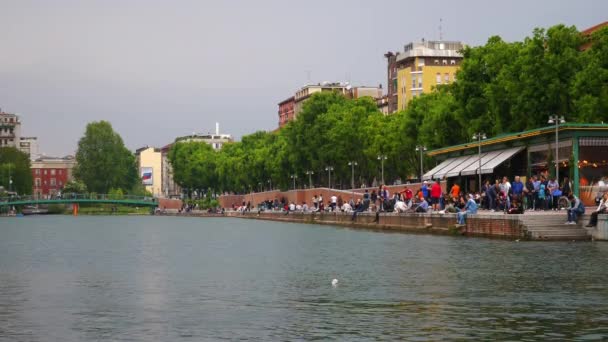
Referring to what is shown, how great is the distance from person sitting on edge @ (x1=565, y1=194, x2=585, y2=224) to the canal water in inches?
93.0

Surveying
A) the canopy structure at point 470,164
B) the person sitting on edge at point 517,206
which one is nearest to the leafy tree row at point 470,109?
the canopy structure at point 470,164

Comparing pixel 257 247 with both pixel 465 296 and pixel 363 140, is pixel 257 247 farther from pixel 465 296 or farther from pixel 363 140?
pixel 363 140

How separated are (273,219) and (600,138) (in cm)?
7891

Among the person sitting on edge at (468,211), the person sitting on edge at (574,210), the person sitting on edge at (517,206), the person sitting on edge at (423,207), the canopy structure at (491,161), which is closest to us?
the person sitting on edge at (574,210)

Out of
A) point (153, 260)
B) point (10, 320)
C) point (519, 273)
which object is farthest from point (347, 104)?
point (10, 320)

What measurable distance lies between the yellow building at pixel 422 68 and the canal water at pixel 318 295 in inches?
4761

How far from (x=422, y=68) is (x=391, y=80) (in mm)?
12695

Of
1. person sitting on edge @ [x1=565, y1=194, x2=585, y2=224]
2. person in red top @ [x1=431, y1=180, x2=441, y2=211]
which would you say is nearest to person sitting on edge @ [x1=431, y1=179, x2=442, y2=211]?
person in red top @ [x1=431, y1=180, x2=441, y2=211]

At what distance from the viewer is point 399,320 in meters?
23.5

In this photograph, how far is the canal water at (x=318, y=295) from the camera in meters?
22.4

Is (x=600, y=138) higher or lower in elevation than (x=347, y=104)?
lower

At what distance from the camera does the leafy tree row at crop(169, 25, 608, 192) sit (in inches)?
2968

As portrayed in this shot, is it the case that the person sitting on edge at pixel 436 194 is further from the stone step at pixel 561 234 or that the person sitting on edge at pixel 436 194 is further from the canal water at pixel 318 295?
the canal water at pixel 318 295

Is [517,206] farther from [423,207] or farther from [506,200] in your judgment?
[423,207]
